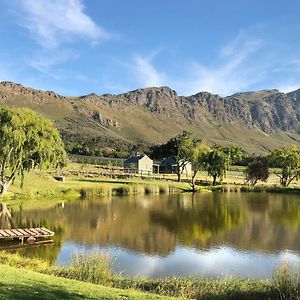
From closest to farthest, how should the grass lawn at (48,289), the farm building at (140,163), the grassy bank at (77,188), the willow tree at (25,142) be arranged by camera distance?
1. the grass lawn at (48,289)
2. the willow tree at (25,142)
3. the grassy bank at (77,188)
4. the farm building at (140,163)

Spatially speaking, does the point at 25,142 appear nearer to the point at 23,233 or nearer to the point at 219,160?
the point at 23,233

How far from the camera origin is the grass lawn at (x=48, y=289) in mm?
11906

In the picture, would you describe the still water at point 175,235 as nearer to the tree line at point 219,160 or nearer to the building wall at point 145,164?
the tree line at point 219,160

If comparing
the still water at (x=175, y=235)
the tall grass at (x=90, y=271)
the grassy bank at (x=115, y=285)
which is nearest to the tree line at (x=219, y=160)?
the still water at (x=175, y=235)

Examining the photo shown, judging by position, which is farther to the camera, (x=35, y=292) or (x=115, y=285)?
(x=115, y=285)

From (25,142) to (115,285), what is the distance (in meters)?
29.1

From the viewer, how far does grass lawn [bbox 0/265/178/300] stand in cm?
1191

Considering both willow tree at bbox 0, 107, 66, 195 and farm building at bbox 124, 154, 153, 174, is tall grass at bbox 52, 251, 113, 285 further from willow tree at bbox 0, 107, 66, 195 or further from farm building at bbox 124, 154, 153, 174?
farm building at bbox 124, 154, 153, 174

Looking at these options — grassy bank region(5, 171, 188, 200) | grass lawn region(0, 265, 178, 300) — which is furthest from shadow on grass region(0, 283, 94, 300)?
grassy bank region(5, 171, 188, 200)

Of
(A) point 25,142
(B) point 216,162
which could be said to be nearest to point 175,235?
(A) point 25,142

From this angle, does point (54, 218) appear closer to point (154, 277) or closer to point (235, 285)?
point (154, 277)

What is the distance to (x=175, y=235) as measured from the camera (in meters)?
31.6

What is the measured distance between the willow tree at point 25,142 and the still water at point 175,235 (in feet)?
16.6

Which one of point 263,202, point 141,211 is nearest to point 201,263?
point 141,211
